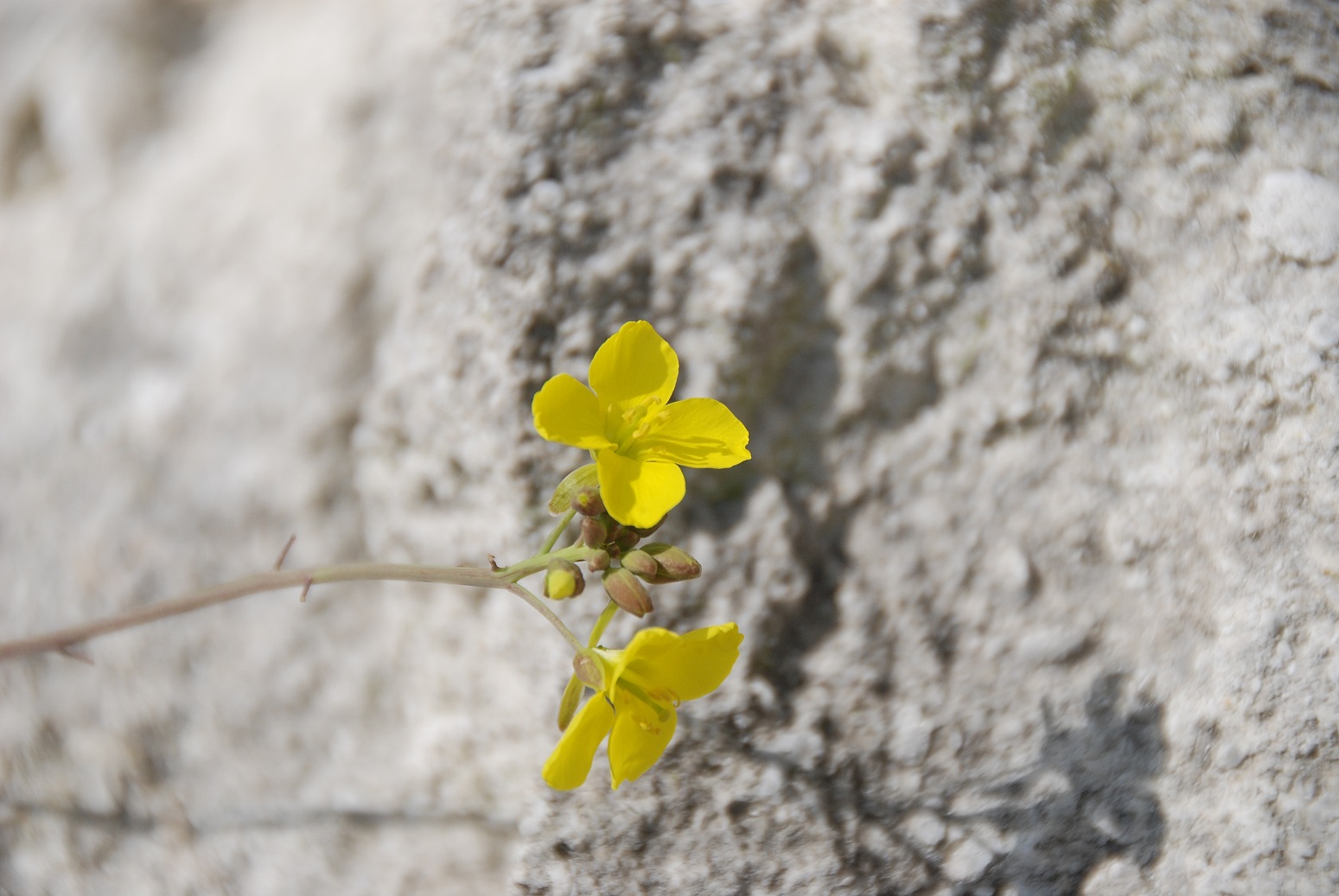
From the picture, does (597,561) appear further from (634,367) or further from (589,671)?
(634,367)

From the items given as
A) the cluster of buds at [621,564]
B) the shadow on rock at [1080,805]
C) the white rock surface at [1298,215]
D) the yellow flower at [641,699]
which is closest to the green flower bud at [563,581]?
the cluster of buds at [621,564]

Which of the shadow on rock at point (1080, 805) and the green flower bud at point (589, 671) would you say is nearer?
the green flower bud at point (589, 671)

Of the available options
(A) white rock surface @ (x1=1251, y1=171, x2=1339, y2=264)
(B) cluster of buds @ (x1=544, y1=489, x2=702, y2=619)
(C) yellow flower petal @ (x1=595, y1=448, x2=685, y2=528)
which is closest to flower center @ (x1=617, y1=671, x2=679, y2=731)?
(B) cluster of buds @ (x1=544, y1=489, x2=702, y2=619)

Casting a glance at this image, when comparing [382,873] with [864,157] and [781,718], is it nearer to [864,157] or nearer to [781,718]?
[781,718]

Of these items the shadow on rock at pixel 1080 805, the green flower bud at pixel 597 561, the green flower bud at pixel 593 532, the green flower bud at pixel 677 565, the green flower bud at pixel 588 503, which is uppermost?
the green flower bud at pixel 588 503

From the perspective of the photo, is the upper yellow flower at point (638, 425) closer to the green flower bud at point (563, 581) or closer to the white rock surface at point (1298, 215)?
the green flower bud at point (563, 581)

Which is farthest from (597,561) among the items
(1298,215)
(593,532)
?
(1298,215)

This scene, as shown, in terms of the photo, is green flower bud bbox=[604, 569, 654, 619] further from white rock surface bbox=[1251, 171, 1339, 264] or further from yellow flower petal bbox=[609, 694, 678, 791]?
white rock surface bbox=[1251, 171, 1339, 264]
